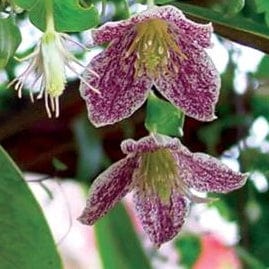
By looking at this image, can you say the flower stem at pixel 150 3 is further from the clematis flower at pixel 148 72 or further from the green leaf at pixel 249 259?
the green leaf at pixel 249 259

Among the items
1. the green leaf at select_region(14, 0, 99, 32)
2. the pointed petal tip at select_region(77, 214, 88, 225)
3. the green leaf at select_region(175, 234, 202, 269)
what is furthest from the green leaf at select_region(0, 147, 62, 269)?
the green leaf at select_region(175, 234, 202, 269)

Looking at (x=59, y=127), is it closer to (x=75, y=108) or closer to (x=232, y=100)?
(x=75, y=108)

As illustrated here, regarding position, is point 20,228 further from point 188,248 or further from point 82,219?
point 188,248

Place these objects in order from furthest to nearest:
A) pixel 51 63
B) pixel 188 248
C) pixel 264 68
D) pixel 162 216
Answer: pixel 188 248
pixel 264 68
pixel 162 216
pixel 51 63

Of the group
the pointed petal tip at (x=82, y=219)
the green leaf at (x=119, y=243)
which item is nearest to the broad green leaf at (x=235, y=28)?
the pointed petal tip at (x=82, y=219)

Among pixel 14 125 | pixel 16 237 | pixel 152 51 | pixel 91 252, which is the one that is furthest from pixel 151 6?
pixel 91 252

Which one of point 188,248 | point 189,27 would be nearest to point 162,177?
point 189,27

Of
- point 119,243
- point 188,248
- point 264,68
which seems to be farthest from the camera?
point 188,248
